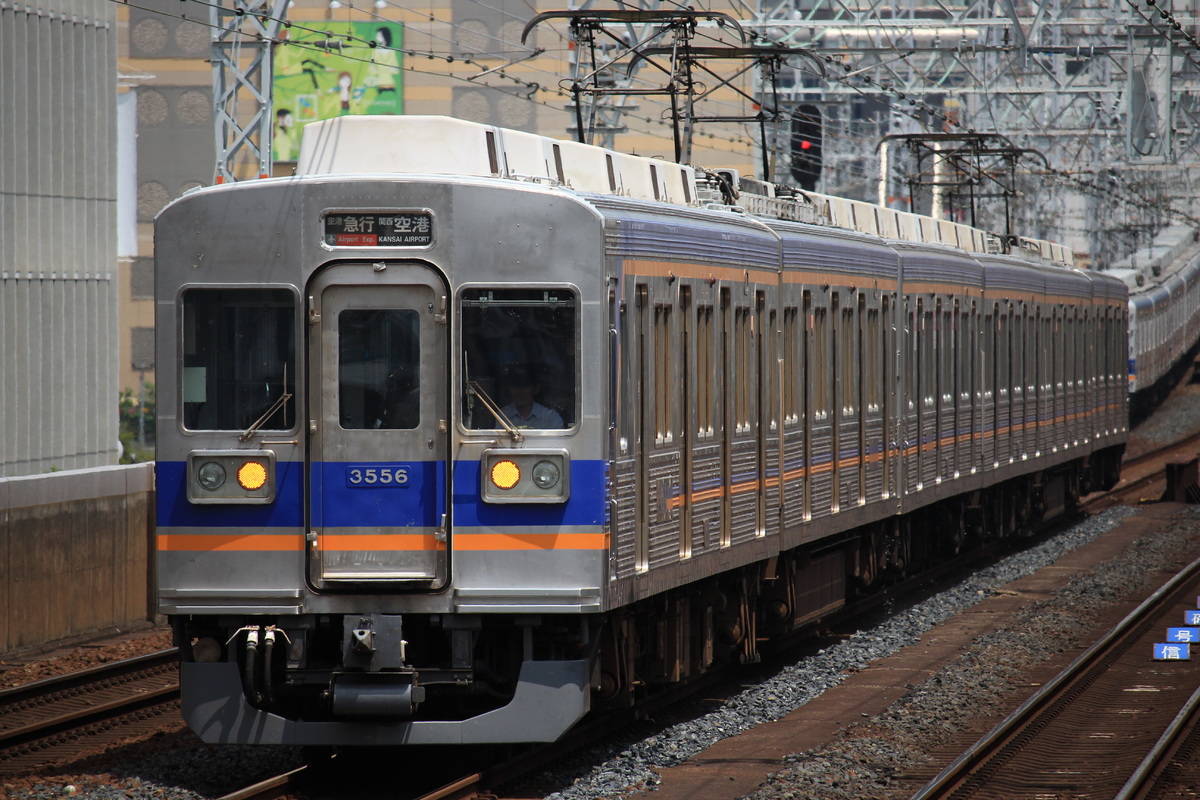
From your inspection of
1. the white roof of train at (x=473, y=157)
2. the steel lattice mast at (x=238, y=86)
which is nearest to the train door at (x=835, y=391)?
the white roof of train at (x=473, y=157)

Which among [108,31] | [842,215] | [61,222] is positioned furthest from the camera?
[108,31]

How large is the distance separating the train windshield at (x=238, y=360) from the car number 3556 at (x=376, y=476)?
376 millimetres

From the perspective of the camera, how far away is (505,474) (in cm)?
801

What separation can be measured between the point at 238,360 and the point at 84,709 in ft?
10.9

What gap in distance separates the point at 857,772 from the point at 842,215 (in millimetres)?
6821

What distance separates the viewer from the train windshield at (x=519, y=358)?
807 cm

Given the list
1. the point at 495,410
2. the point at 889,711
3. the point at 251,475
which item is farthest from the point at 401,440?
the point at 889,711

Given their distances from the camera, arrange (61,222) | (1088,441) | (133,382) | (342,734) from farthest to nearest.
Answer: (133,382), (1088,441), (61,222), (342,734)

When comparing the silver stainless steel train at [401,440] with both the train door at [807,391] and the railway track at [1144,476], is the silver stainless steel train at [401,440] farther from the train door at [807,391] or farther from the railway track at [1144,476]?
the railway track at [1144,476]

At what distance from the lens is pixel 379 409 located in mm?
8102

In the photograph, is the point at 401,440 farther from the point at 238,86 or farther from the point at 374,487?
the point at 238,86

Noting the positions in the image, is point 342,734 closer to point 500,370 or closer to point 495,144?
point 500,370

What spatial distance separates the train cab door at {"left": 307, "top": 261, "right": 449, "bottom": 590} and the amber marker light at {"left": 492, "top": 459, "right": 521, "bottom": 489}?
25 centimetres

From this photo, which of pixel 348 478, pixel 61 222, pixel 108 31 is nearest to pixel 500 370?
pixel 348 478
